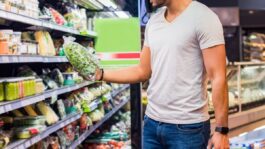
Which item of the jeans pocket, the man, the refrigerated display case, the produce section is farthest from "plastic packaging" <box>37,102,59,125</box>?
the refrigerated display case

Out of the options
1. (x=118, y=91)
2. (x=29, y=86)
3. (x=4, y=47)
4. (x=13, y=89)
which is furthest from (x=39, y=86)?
(x=118, y=91)

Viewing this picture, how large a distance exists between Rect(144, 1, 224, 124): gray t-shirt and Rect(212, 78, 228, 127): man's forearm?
0.08 m

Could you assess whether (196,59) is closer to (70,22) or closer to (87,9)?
(70,22)

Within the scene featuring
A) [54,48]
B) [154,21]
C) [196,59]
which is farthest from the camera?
[54,48]

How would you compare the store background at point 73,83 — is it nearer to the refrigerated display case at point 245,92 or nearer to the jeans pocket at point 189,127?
the refrigerated display case at point 245,92

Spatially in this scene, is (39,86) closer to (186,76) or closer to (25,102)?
(25,102)

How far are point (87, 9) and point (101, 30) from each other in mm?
1538

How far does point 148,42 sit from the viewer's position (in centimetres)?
241

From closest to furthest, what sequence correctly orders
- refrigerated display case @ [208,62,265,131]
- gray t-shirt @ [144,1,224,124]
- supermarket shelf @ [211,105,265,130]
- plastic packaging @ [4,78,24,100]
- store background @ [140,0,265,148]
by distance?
gray t-shirt @ [144,1,224,124] → plastic packaging @ [4,78,24,100] → store background @ [140,0,265,148] → supermarket shelf @ [211,105,265,130] → refrigerated display case @ [208,62,265,131]

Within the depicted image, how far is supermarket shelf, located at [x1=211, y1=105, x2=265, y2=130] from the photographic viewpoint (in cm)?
613

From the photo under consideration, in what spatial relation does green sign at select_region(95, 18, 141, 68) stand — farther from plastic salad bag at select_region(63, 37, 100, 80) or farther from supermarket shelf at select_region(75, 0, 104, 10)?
plastic salad bag at select_region(63, 37, 100, 80)

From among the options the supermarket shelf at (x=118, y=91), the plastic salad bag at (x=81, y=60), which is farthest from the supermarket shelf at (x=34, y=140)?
the supermarket shelf at (x=118, y=91)

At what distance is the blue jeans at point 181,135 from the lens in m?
2.21

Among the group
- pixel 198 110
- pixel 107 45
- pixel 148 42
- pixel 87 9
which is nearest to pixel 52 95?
pixel 107 45
